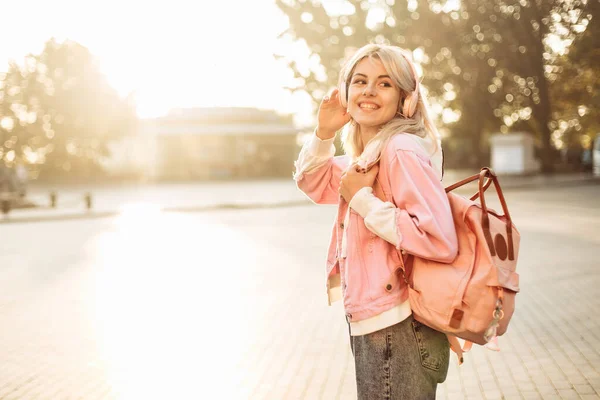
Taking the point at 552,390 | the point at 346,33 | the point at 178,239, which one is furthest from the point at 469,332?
the point at 346,33

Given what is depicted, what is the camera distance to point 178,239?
53.4 ft

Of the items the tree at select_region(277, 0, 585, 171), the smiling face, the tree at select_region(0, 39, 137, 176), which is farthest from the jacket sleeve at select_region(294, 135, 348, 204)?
the tree at select_region(0, 39, 137, 176)

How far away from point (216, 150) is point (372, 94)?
200ft

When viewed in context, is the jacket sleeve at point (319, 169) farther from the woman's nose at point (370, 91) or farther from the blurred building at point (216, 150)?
the blurred building at point (216, 150)

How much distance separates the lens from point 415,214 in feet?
8.41

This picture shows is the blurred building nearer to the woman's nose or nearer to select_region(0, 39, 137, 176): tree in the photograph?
select_region(0, 39, 137, 176): tree

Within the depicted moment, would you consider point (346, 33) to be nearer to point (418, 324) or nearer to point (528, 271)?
point (528, 271)

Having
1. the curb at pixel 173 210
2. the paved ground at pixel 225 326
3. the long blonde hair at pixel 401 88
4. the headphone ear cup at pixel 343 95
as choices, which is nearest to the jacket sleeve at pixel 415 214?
the long blonde hair at pixel 401 88

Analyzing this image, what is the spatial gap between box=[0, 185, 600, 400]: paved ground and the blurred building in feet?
154

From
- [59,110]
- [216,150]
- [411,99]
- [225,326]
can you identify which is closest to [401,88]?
[411,99]

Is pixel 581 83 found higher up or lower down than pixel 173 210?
higher up

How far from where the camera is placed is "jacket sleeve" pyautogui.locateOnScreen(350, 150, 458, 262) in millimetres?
2539

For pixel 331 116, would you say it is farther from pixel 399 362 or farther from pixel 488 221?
pixel 399 362

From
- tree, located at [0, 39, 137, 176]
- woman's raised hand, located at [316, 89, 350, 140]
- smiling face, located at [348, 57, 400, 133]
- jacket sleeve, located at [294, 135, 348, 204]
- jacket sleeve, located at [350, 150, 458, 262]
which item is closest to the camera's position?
jacket sleeve, located at [350, 150, 458, 262]
